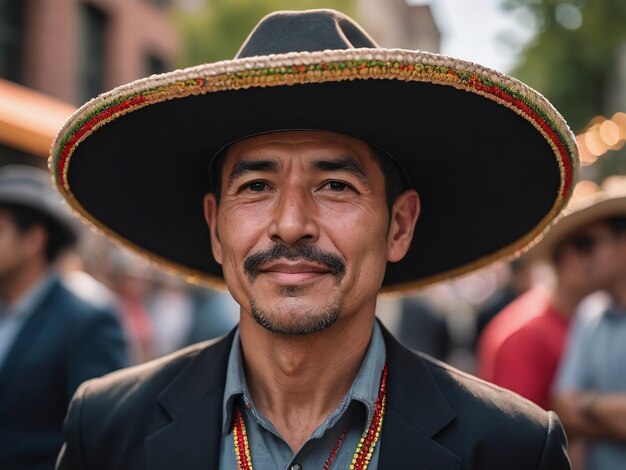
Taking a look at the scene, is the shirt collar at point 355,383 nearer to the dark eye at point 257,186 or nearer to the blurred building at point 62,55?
the dark eye at point 257,186

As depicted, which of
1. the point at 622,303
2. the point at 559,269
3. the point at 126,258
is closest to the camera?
the point at 622,303

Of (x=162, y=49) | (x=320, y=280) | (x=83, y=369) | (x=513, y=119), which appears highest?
(x=162, y=49)

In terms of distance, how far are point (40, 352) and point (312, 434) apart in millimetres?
1826

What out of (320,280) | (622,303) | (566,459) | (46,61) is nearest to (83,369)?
(320,280)

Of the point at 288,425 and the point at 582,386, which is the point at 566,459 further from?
the point at 582,386

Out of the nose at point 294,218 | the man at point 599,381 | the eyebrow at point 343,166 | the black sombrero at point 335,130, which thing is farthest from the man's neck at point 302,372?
the man at point 599,381

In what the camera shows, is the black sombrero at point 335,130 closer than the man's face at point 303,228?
Yes

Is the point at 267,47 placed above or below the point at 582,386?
above

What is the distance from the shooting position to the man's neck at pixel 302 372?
2.38m

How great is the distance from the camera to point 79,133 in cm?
231

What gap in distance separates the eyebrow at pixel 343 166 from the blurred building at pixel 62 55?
6454mm

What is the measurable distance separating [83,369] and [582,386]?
228 centimetres

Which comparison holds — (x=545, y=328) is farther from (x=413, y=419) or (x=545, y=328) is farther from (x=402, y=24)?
(x=402, y=24)

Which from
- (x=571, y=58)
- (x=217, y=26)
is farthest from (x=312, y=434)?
(x=571, y=58)
